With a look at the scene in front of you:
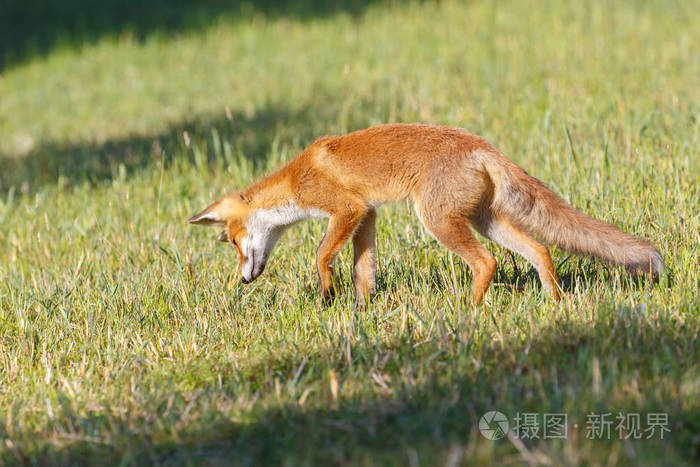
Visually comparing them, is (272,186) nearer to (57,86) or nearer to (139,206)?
(139,206)

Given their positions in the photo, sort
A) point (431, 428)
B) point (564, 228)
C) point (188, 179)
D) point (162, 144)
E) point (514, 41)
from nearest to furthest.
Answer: point (431, 428), point (564, 228), point (188, 179), point (162, 144), point (514, 41)

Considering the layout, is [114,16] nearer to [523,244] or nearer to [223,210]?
[223,210]

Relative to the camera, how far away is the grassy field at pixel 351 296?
3613 millimetres

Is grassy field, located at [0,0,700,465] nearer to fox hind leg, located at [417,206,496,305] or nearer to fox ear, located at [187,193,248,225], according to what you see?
fox hind leg, located at [417,206,496,305]

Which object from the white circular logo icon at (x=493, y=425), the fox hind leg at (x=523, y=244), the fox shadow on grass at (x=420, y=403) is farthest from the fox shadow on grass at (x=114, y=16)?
the white circular logo icon at (x=493, y=425)

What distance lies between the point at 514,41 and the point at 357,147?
24.9 feet

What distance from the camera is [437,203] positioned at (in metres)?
5.06

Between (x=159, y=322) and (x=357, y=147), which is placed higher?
(x=357, y=147)

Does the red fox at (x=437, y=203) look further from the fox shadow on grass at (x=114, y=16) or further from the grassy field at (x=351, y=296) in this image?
the fox shadow on grass at (x=114, y=16)

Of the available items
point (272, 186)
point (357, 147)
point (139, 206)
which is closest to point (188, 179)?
point (139, 206)

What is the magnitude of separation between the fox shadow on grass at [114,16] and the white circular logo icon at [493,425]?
1509cm

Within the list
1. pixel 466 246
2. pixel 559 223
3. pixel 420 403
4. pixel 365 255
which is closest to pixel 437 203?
pixel 466 246

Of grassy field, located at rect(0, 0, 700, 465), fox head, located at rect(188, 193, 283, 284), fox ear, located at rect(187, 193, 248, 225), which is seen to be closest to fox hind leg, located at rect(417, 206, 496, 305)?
grassy field, located at rect(0, 0, 700, 465)

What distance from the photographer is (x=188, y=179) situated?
8609mm
